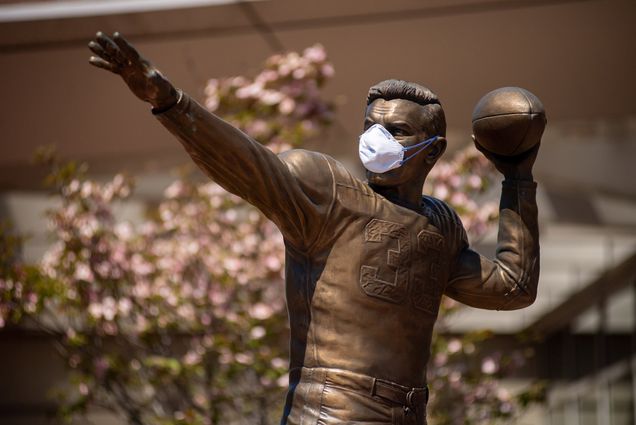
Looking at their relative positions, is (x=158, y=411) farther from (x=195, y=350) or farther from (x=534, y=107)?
(x=534, y=107)

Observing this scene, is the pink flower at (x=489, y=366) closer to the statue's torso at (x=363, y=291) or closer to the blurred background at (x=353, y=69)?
the blurred background at (x=353, y=69)

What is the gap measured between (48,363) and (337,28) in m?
11.5

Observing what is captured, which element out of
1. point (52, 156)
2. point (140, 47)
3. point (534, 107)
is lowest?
point (534, 107)

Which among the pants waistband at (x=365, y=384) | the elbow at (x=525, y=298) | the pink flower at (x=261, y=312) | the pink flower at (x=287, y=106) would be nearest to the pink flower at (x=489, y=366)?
the pink flower at (x=261, y=312)

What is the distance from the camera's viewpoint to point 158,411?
11.3 meters

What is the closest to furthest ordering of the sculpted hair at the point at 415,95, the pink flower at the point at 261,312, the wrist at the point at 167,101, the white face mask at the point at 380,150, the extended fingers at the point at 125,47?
the extended fingers at the point at 125,47
the wrist at the point at 167,101
the white face mask at the point at 380,150
the sculpted hair at the point at 415,95
the pink flower at the point at 261,312

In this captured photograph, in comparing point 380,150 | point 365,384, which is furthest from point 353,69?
point 365,384

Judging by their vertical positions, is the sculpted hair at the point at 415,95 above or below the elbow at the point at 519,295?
above

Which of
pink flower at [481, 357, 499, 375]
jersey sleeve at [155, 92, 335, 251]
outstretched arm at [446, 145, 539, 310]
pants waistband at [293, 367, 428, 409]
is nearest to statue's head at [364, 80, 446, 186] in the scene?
jersey sleeve at [155, 92, 335, 251]

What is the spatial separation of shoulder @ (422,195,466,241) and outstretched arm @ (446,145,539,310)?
3.0 inches

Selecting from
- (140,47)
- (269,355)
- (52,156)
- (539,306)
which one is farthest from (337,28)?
(539,306)

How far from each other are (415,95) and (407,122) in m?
0.10

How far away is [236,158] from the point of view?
13.1 ft

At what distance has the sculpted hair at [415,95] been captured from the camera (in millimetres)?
4387
